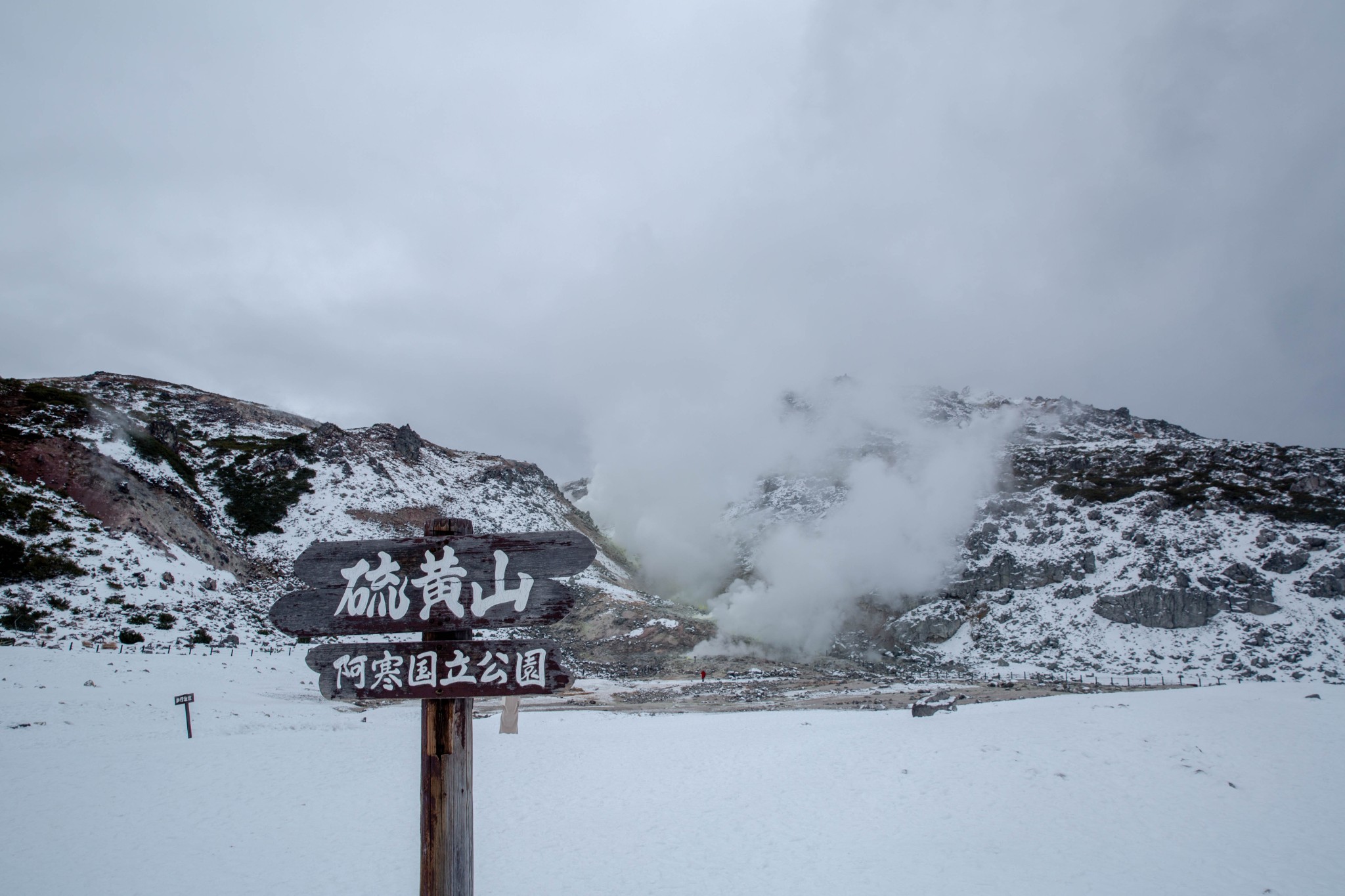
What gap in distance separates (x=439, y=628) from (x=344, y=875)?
7189 millimetres

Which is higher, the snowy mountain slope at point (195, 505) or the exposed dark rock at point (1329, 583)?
the snowy mountain slope at point (195, 505)

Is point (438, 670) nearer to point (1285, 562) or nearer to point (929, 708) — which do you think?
point (929, 708)

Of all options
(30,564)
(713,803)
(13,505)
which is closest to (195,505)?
(13,505)

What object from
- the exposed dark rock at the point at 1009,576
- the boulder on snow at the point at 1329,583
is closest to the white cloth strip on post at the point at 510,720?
the exposed dark rock at the point at 1009,576

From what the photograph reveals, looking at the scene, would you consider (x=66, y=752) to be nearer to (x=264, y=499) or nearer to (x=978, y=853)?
(x=978, y=853)

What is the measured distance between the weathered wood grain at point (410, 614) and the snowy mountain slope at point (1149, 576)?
44.1 m

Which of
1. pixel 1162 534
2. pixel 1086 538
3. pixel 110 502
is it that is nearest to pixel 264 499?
pixel 110 502

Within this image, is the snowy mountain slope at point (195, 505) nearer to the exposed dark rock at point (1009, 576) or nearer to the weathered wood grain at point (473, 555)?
the exposed dark rock at point (1009, 576)

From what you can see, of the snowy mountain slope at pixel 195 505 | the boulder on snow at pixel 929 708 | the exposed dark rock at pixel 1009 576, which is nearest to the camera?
the boulder on snow at pixel 929 708

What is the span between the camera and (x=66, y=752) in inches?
514

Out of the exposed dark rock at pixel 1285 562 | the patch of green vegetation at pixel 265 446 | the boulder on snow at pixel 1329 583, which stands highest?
the patch of green vegetation at pixel 265 446

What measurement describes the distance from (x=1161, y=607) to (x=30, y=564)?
63858 mm

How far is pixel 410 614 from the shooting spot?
409cm

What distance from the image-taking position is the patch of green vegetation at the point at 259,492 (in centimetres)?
5281
